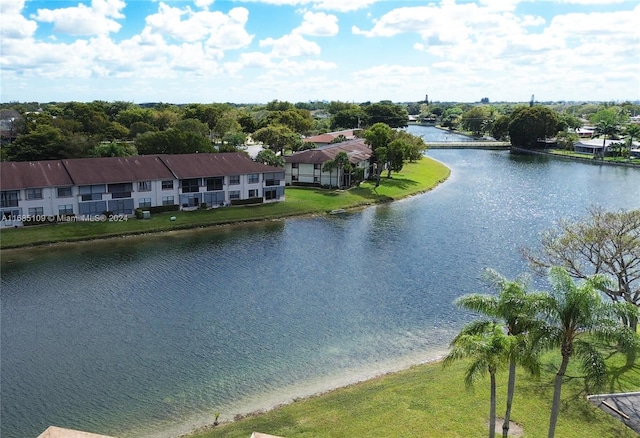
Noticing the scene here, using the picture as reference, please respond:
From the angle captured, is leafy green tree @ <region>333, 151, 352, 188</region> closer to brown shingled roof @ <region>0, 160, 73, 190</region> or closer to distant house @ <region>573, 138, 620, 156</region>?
brown shingled roof @ <region>0, 160, 73, 190</region>

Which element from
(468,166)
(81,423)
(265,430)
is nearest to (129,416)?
(81,423)

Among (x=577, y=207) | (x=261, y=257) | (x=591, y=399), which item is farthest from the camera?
(x=577, y=207)

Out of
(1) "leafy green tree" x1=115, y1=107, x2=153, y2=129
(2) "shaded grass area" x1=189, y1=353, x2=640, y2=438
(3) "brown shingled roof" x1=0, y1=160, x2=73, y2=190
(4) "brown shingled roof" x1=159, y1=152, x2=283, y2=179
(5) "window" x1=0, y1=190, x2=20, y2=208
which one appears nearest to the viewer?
(2) "shaded grass area" x1=189, y1=353, x2=640, y2=438

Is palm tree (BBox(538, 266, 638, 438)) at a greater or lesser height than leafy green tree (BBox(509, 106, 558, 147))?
lesser

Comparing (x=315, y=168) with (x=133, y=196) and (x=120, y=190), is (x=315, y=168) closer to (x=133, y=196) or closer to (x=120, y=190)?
(x=133, y=196)

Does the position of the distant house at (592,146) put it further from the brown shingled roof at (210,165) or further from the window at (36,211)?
the window at (36,211)

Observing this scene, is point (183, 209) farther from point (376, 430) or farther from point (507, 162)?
point (507, 162)

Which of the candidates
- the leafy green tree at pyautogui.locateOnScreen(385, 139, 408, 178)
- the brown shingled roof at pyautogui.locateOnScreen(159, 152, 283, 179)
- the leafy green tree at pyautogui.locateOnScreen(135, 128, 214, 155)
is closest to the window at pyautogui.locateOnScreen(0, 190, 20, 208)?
the brown shingled roof at pyautogui.locateOnScreen(159, 152, 283, 179)

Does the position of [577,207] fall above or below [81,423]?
above
